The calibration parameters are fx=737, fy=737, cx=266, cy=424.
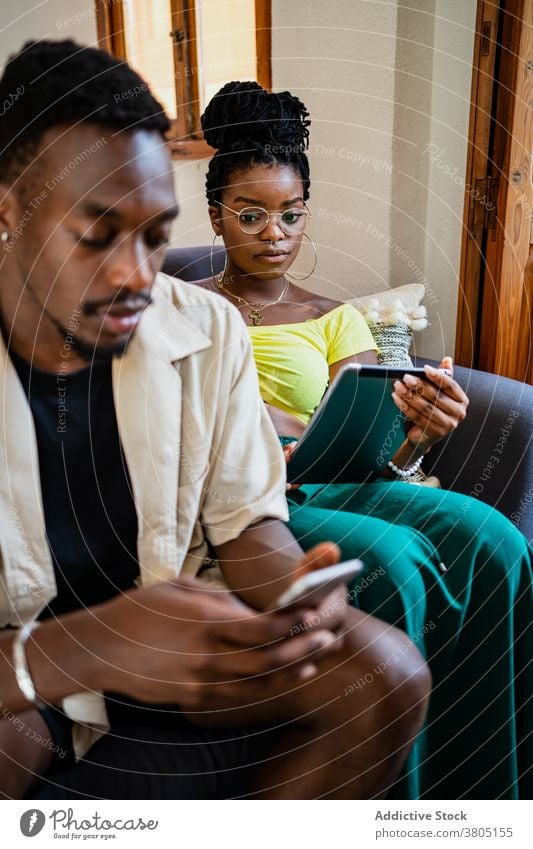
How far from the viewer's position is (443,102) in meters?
0.63

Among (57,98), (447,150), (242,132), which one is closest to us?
(57,98)

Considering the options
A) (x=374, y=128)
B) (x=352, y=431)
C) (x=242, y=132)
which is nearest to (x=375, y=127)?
(x=374, y=128)

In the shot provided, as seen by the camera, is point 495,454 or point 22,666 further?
point 495,454

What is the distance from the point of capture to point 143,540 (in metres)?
0.47

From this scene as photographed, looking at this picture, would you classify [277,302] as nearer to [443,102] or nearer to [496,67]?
[443,102]

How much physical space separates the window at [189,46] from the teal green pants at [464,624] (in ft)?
0.92

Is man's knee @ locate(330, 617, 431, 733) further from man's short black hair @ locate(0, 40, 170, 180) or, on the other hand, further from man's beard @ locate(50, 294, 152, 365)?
man's short black hair @ locate(0, 40, 170, 180)

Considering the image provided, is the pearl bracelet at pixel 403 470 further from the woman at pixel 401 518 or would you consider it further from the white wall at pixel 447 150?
the white wall at pixel 447 150

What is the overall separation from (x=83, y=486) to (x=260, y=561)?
0.12 m

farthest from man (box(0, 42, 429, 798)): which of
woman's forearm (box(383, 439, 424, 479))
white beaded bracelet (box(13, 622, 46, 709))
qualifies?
woman's forearm (box(383, 439, 424, 479))

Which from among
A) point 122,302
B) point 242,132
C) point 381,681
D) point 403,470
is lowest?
point 381,681

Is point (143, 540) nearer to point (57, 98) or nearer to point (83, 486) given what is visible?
point (83, 486)

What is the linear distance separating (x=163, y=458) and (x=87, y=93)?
21cm

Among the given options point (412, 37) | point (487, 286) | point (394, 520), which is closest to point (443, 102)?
point (412, 37)
